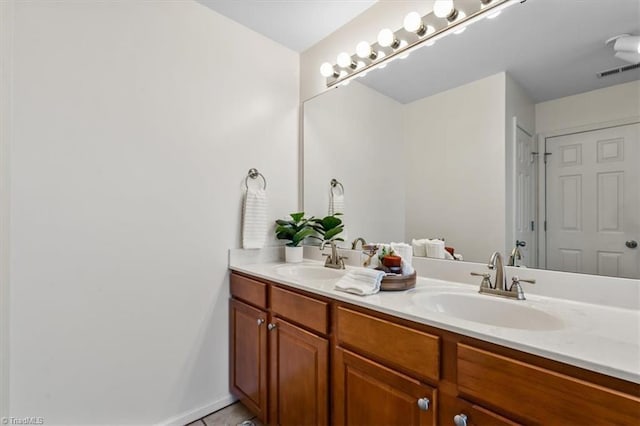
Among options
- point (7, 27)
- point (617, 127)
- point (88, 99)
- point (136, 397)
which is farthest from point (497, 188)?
point (7, 27)

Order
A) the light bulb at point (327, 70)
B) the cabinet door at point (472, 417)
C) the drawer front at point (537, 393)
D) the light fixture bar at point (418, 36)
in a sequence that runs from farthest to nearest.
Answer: the light bulb at point (327, 70), the light fixture bar at point (418, 36), the cabinet door at point (472, 417), the drawer front at point (537, 393)

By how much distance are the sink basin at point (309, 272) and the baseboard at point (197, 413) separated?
0.86 meters

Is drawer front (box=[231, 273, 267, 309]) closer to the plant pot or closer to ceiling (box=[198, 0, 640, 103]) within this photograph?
the plant pot

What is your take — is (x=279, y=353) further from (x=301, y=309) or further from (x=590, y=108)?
(x=590, y=108)

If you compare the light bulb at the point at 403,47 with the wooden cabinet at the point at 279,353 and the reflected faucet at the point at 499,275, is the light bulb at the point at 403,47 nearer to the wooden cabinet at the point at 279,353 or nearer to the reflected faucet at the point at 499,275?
the reflected faucet at the point at 499,275

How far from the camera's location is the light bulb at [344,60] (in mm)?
1914

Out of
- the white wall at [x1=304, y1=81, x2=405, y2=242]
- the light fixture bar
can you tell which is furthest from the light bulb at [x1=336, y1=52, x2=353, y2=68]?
the white wall at [x1=304, y1=81, x2=405, y2=242]

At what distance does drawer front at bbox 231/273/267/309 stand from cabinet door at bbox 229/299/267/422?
0.13 ft

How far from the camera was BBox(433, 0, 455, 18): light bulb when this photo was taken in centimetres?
143

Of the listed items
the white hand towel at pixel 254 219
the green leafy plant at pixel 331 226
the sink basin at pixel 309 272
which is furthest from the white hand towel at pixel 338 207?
the white hand towel at pixel 254 219

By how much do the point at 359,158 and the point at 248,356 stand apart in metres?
1.35

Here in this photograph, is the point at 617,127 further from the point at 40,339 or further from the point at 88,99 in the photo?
the point at 40,339

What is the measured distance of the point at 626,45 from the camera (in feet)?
3.50

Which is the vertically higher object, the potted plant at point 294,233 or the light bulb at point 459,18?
the light bulb at point 459,18
